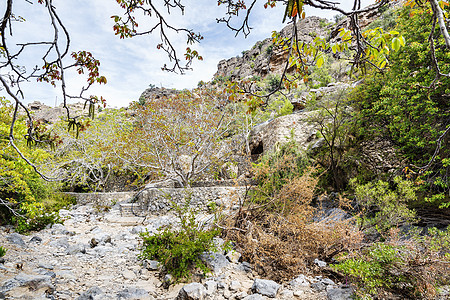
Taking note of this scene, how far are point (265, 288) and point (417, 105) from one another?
17.8 ft

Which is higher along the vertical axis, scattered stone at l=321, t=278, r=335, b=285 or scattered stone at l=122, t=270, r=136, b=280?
scattered stone at l=122, t=270, r=136, b=280

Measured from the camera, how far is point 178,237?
3.76 metres

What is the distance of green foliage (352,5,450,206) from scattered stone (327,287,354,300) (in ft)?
10.8

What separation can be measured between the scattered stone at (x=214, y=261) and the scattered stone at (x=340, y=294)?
1.63 m

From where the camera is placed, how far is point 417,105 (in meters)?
5.13

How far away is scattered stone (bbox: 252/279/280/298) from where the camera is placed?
9.48 feet

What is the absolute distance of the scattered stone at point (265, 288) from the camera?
114 inches

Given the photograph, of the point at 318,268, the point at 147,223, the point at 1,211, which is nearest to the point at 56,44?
the point at 318,268

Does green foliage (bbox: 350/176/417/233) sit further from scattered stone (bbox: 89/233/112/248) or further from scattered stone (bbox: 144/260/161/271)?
scattered stone (bbox: 89/233/112/248)

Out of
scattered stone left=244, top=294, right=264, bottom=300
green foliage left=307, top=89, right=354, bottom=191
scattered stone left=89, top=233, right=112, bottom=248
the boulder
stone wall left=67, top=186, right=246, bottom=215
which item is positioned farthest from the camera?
stone wall left=67, top=186, right=246, bottom=215

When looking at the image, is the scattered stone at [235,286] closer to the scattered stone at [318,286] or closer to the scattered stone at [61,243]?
the scattered stone at [318,286]

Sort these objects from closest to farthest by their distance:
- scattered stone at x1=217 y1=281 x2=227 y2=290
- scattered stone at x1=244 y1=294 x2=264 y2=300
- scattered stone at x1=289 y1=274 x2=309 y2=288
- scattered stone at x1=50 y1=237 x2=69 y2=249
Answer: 1. scattered stone at x1=244 y1=294 x2=264 y2=300
2. scattered stone at x1=217 y1=281 x2=227 y2=290
3. scattered stone at x1=289 y1=274 x2=309 y2=288
4. scattered stone at x1=50 y1=237 x2=69 y2=249

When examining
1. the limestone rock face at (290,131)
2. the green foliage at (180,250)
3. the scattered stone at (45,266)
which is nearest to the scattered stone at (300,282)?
the green foliage at (180,250)

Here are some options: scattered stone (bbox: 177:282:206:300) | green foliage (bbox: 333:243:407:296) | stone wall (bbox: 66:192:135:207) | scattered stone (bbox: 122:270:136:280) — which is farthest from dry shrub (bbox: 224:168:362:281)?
stone wall (bbox: 66:192:135:207)
